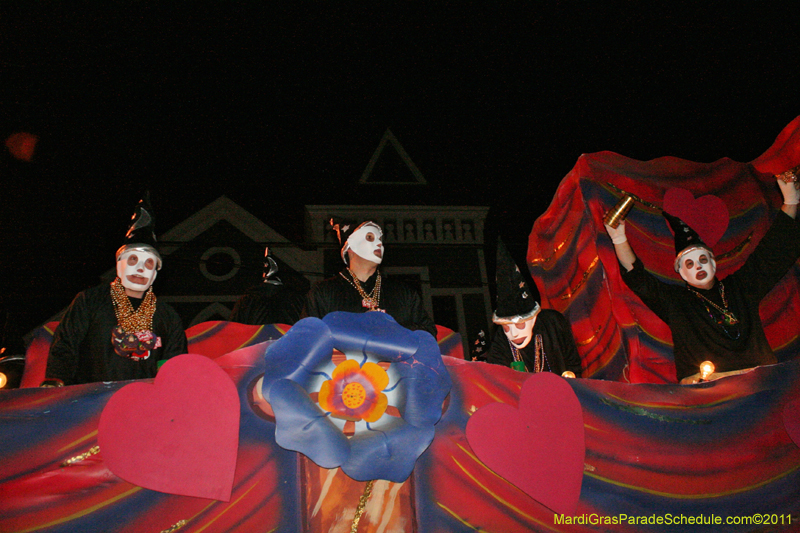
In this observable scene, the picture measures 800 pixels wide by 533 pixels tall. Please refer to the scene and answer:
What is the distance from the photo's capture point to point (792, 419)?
2707mm

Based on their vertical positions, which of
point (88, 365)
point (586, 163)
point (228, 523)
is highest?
point (586, 163)

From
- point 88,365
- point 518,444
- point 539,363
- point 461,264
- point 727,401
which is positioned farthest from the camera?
point 461,264

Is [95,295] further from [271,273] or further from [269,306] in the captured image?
[271,273]

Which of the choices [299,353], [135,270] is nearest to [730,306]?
[299,353]

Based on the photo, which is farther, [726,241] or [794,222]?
[726,241]

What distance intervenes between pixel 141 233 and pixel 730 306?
12.8 feet

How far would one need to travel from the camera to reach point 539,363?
12.4 feet

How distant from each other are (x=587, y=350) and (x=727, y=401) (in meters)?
1.55

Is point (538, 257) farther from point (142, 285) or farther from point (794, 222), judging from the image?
point (142, 285)

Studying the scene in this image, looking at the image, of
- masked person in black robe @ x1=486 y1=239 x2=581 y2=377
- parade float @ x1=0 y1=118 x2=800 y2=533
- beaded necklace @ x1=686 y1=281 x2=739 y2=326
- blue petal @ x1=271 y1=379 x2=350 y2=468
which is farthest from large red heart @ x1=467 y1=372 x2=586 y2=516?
beaded necklace @ x1=686 y1=281 x2=739 y2=326

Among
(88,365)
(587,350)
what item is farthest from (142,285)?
(587,350)

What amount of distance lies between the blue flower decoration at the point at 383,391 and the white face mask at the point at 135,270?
5.12 ft

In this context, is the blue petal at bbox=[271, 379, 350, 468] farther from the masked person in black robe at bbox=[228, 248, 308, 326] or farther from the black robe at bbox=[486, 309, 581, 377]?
the masked person in black robe at bbox=[228, 248, 308, 326]

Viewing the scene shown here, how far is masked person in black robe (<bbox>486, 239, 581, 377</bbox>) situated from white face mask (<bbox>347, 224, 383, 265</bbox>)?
2.81ft
